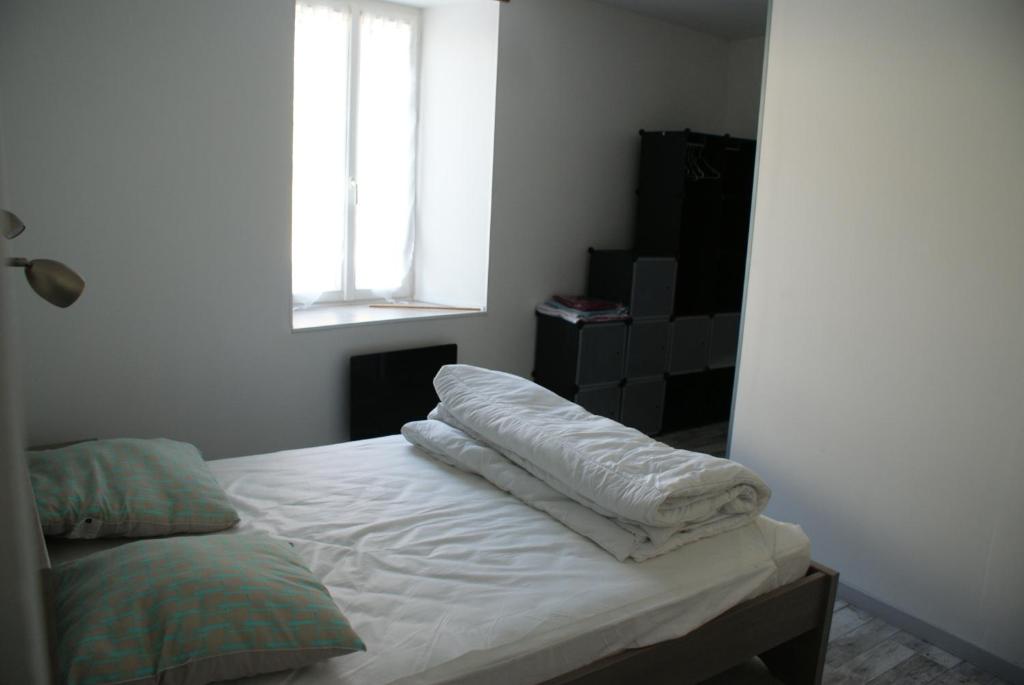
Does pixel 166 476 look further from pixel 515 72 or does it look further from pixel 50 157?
pixel 515 72

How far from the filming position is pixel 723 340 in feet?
15.9

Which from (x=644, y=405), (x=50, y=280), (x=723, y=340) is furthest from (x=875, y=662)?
(x=723, y=340)

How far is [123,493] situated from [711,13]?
12.6 ft

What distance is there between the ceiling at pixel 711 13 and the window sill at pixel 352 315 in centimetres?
190

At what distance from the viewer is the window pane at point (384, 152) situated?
153 inches

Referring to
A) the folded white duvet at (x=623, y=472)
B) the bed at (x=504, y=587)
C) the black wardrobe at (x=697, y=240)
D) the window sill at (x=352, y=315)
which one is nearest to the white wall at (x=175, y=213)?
the window sill at (x=352, y=315)

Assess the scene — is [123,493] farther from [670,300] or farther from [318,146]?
[670,300]

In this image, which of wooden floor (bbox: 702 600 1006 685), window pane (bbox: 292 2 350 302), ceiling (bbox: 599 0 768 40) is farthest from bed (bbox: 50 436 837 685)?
ceiling (bbox: 599 0 768 40)

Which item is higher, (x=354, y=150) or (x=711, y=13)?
(x=711, y=13)

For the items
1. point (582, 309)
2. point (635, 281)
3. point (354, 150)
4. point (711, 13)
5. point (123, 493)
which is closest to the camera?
point (123, 493)

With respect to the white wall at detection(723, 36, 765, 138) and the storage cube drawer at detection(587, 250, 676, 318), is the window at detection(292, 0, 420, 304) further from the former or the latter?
the white wall at detection(723, 36, 765, 138)

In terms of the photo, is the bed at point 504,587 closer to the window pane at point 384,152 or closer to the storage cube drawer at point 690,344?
the window pane at point 384,152

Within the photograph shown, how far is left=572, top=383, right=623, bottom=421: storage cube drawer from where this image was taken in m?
4.17

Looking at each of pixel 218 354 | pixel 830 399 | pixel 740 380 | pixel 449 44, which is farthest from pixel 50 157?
pixel 830 399
